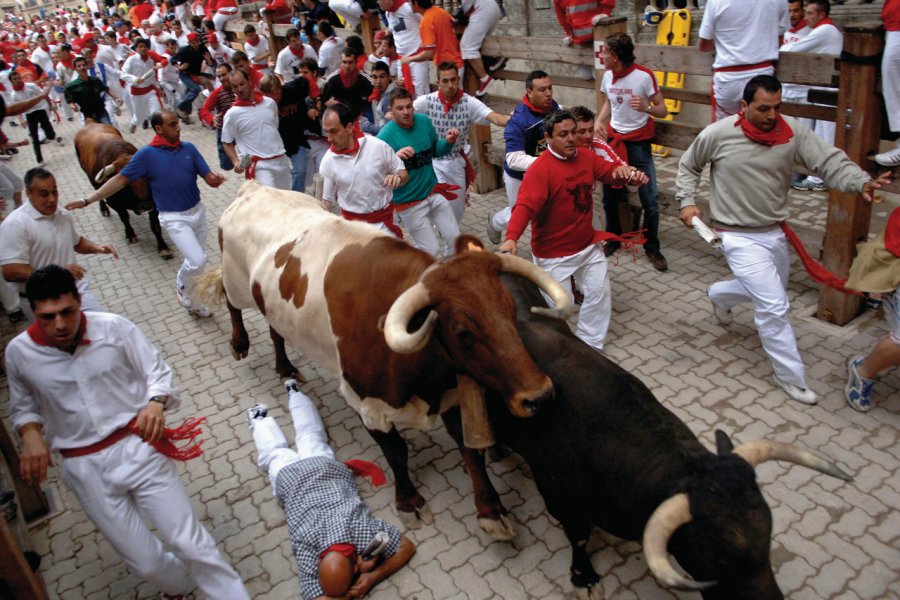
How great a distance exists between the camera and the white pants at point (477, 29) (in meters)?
8.83

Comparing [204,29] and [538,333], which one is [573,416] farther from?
[204,29]

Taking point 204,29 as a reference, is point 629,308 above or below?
below

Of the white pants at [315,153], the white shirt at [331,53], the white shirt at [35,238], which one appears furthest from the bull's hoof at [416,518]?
the white shirt at [331,53]

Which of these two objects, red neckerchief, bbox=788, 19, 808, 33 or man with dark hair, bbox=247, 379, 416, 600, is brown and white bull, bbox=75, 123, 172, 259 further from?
red neckerchief, bbox=788, 19, 808, 33

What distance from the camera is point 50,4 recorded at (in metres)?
60.0

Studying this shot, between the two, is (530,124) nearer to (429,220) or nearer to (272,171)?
(429,220)

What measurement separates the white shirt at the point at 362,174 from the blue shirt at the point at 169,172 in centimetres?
185

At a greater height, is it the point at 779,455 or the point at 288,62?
the point at 288,62

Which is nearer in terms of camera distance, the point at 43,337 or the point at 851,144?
the point at 43,337

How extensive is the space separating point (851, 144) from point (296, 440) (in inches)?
186

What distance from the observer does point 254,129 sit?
26.4 ft

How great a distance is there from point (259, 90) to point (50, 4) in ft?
212

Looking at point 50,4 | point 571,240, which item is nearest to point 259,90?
point 571,240

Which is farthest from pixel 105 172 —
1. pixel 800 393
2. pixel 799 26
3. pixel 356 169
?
pixel 799 26
